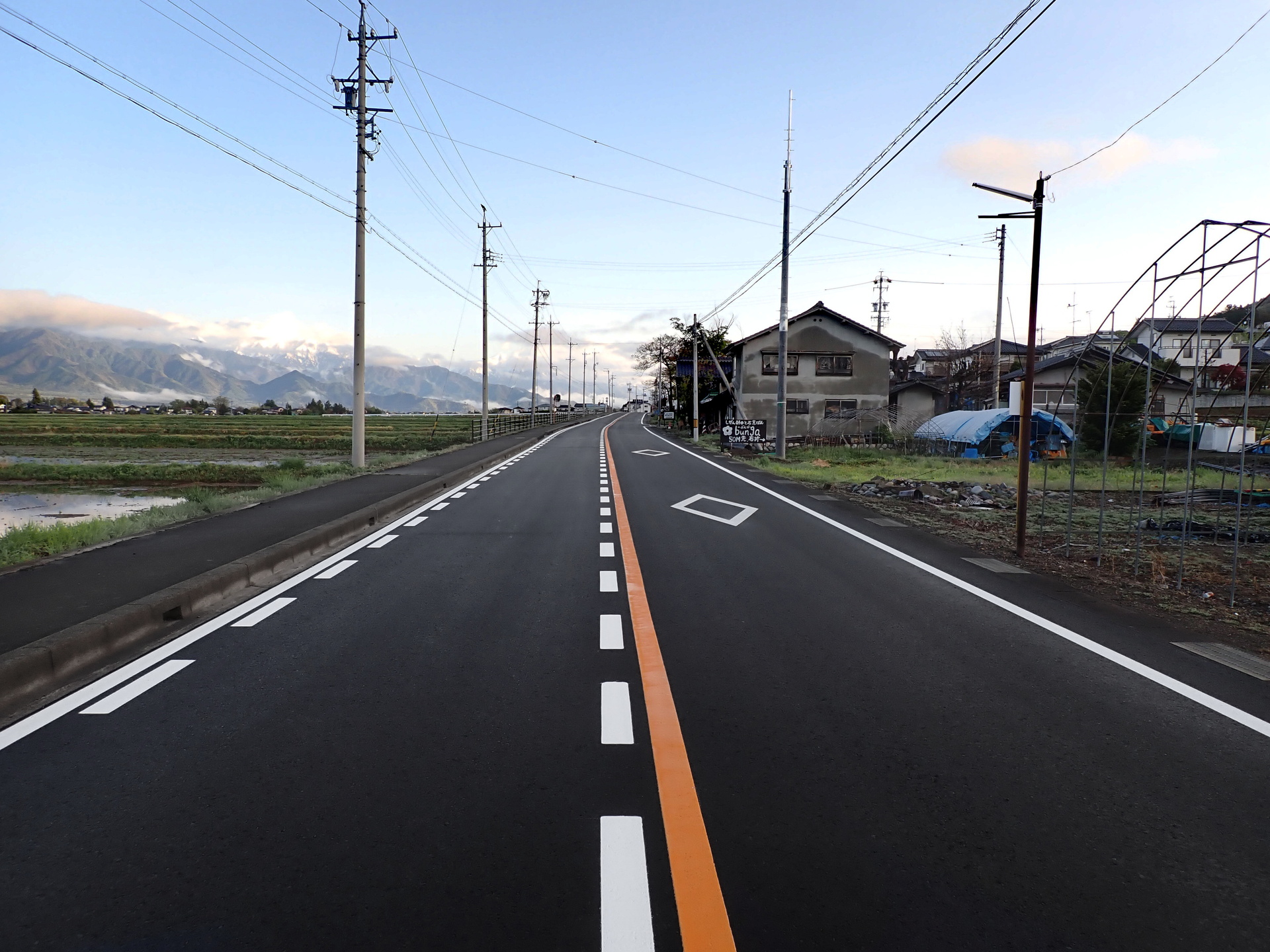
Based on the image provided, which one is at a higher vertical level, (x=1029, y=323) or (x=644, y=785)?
(x=1029, y=323)

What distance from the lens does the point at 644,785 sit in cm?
325

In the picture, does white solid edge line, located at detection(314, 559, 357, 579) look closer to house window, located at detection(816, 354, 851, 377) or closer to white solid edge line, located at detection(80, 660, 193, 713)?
white solid edge line, located at detection(80, 660, 193, 713)

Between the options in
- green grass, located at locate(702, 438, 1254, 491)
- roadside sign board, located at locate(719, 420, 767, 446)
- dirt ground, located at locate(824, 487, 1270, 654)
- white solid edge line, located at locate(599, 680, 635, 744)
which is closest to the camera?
white solid edge line, located at locate(599, 680, 635, 744)

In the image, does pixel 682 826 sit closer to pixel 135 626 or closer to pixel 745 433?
pixel 135 626

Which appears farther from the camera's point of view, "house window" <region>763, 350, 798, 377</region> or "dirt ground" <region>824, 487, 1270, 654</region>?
"house window" <region>763, 350, 798, 377</region>

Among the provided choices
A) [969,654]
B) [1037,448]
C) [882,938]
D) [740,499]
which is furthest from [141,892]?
[1037,448]

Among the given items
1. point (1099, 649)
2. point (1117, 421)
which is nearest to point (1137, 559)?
point (1099, 649)

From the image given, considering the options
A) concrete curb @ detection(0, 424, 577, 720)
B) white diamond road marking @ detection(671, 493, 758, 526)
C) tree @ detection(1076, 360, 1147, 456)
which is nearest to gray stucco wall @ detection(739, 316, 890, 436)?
tree @ detection(1076, 360, 1147, 456)

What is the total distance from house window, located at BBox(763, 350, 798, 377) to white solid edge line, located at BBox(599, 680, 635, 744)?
43.1 metres

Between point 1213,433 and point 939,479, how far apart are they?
8.60m

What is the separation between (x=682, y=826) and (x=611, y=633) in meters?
2.69

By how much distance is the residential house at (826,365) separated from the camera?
150ft

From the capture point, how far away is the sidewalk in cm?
554

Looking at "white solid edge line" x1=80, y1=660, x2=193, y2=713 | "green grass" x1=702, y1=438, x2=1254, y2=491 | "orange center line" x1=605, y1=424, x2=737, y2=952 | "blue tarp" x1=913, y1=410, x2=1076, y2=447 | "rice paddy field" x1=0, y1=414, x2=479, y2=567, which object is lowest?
"rice paddy field" x1=0, y1=414, x2=479, y2=567
